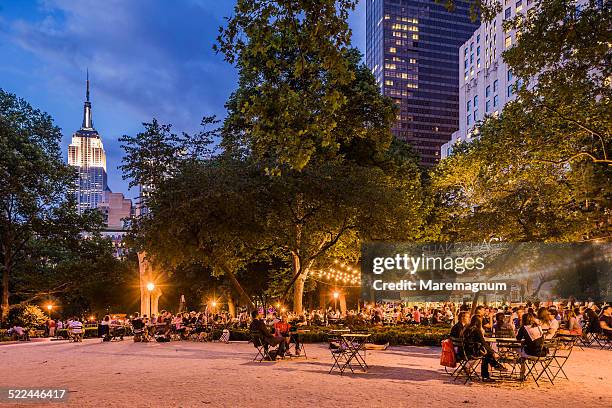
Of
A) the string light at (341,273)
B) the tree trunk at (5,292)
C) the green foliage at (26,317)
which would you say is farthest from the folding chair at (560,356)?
the tree trunk at (5,292)

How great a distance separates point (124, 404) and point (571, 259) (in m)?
31.3

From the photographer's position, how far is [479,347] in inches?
Result: 495

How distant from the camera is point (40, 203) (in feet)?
118

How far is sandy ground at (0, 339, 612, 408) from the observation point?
1011 centimetres

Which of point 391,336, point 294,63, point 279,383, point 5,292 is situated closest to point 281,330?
point 279,383

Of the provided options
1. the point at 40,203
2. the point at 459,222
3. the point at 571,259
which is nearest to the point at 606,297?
the point at 571,259

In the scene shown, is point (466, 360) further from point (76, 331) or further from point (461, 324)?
point (76, 331)

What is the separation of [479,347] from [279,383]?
445cm

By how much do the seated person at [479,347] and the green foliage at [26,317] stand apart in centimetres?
3033

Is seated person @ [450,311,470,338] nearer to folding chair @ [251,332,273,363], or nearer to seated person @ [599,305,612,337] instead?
folding chair @ [251,332,273,363]

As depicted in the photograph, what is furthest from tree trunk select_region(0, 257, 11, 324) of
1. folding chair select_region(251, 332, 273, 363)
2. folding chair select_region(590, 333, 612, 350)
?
folding chair select_region(590, 333, 612, 350)

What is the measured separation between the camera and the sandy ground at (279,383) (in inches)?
398

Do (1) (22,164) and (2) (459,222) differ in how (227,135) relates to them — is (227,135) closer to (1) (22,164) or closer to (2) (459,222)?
(1) (22,164)

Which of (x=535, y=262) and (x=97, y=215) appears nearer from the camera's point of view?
(x=535, y=262)
